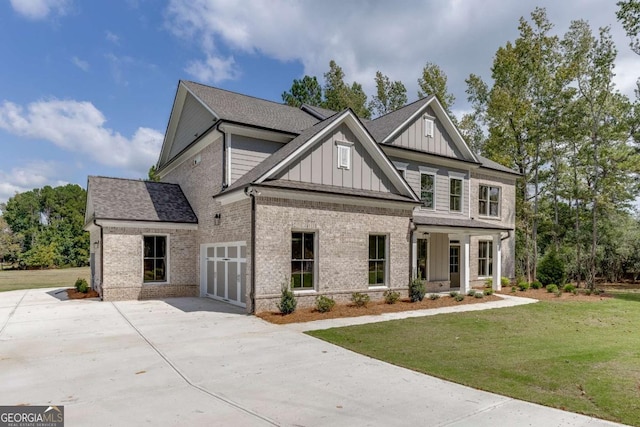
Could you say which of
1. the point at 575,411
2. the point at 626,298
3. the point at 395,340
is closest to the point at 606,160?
the point at 626,298

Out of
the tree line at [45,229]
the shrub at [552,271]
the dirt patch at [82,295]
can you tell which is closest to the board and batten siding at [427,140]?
the shrub at [552,271]

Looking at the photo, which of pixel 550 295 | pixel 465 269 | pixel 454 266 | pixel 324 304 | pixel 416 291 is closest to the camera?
pixel 324 304

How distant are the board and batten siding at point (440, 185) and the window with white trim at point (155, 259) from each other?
10.9 m

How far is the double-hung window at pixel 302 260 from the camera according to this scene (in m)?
12.7

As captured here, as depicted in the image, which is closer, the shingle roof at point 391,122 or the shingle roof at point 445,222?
the shingle roof at point 445,222

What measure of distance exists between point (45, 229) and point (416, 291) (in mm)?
64612

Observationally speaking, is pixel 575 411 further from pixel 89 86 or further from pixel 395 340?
pixel 89 86

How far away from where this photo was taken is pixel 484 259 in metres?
21.3

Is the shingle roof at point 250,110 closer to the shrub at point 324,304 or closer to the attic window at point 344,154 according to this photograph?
the attic window at point 344,154

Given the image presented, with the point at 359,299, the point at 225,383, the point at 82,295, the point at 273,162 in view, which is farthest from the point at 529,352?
the point at 82,295

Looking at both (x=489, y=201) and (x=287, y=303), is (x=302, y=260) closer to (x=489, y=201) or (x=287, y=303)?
(x=287, y=303)

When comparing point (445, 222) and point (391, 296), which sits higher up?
point (445, 222)

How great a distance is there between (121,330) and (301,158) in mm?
7403

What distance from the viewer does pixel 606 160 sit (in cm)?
2520
